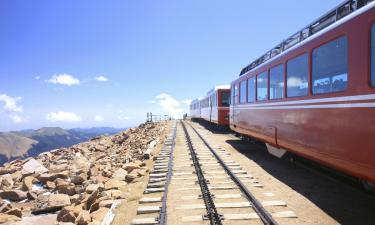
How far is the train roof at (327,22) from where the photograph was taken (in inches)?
252

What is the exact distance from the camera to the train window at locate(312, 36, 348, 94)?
6708mm

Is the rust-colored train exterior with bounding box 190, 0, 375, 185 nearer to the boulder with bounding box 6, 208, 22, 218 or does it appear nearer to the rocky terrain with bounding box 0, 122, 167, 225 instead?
the rocky terrain with bounding box 0, 122, 167, 225

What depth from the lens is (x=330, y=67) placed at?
287 inches

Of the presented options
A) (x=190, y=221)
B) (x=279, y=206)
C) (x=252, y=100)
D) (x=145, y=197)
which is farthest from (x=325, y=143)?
(x=252, y=100)

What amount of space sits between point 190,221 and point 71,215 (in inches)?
105

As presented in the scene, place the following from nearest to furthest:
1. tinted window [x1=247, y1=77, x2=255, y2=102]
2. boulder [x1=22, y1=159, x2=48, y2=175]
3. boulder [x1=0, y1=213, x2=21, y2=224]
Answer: boulder [x1=0, y1=213, x2=21, y2=224] < tinted window [x1=247, y1=77, x2=255, y2=102] < boulder [x1=22, y1=159, x2=48, y2=175]

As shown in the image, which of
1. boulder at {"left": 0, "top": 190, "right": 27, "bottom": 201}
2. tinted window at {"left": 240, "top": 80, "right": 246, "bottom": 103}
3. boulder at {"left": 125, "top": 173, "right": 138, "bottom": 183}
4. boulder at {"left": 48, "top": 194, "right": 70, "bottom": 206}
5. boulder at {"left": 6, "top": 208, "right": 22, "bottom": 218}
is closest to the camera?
boulder at {"left": 6, "top": 208, "right": 22, "bottom": 218}

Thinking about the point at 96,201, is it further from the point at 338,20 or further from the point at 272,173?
the point at 338,20

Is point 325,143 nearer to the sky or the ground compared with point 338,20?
nearer to the ground

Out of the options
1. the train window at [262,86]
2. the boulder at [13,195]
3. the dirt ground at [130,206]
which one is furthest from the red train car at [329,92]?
the boulder at [13,195]

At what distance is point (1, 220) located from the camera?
350 inches

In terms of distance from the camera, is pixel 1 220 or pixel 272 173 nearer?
pixel 1 220

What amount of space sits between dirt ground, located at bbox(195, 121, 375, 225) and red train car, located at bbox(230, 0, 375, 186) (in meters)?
0.63

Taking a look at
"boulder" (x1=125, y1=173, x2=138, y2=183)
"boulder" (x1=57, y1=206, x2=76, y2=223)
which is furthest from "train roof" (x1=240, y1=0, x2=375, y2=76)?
"boulder" (x1=57, y1=206, x2=76, y2=223)
